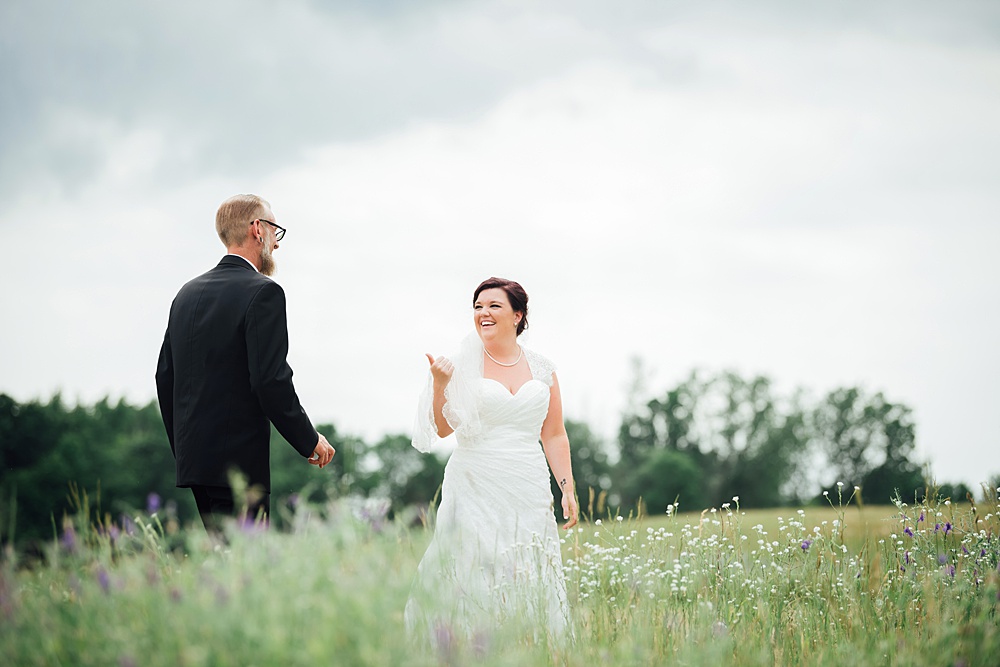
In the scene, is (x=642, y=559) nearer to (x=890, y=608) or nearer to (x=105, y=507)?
(x=890, y=608)

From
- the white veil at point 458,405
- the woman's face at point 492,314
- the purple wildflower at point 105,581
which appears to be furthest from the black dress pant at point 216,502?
the woman's face at point 492,314

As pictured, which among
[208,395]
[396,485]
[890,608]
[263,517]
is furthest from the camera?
[396,485]

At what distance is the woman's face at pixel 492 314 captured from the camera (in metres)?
6.66

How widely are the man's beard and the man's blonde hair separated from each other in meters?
0.15

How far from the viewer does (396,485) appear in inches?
2645

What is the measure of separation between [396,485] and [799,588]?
2464 inches

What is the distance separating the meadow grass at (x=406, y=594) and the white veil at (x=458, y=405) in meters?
1.44

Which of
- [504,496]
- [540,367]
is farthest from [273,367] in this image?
[540,367]

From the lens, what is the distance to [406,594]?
3422 mm

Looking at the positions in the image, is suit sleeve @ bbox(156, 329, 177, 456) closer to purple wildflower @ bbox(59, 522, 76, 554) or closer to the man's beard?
the man's beard

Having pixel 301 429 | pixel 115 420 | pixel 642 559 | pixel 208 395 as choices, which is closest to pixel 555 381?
pixel 642 559

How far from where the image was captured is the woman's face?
21.9ft

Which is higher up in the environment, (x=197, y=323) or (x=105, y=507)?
(x=197, y=323)

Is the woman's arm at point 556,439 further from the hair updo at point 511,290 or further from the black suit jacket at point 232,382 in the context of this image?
the black suit jacket at point 232,382
